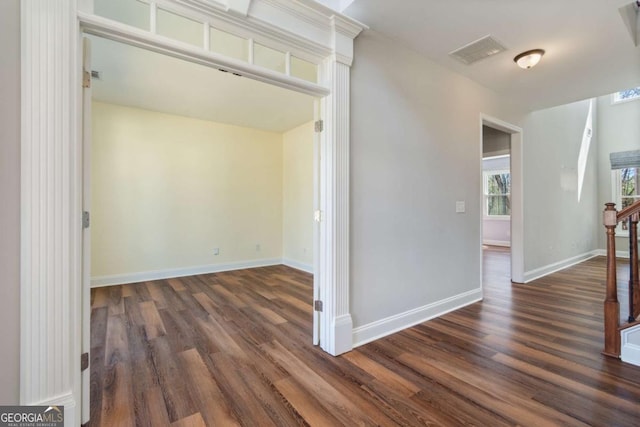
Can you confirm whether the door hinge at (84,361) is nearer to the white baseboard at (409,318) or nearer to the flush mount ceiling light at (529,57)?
the white baseboard at (409,318)

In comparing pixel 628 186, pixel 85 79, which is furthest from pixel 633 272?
pixel 628 186

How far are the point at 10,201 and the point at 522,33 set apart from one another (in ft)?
12.2

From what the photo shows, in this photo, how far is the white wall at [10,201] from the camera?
4.20 feet

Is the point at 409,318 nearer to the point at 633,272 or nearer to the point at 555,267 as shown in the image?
the point at 633,272

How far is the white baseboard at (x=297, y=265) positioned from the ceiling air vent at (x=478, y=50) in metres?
3.76

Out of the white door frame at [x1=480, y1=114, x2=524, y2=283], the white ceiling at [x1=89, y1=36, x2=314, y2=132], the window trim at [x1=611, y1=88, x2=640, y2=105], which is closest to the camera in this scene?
the white ceiling at [x1=89, y1=36, x2=314, y2=132]

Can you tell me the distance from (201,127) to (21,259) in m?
4.14

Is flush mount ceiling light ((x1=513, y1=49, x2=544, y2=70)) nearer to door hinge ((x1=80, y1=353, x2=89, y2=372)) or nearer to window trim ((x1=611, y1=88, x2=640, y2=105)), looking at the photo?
door hinge ((x1=80, y1=353, x2=89, y2=372))

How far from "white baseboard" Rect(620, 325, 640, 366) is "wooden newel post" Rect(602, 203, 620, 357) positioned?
3cm

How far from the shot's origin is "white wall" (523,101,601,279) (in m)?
4.47

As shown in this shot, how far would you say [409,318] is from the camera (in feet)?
9.09

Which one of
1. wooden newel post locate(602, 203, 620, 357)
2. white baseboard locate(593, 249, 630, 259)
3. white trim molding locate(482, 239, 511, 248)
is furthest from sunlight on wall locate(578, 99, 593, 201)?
wooden newel post locate(602, 203, 620, 357)

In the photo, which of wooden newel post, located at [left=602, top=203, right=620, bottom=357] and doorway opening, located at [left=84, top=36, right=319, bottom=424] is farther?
doorway opening, located at [left=84, top=36, right=319, bottom=424]

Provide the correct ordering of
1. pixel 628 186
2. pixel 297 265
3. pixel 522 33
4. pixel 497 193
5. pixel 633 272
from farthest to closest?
pixel 497 193, pixel 628 186, pixel 297 265, pixel 522 33, pixel 633 272
